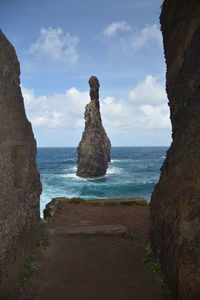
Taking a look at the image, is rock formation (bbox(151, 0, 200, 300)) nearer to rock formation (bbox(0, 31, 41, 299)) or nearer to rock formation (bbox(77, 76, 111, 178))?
rock formation (bbox(0, 31, 41, 299))

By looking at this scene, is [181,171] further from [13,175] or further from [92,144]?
[92,144]

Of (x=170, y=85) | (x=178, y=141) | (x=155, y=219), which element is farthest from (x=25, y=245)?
(x=170, y=85)

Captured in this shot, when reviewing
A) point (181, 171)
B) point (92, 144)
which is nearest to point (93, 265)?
point (181, 171)

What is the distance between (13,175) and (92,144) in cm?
4500

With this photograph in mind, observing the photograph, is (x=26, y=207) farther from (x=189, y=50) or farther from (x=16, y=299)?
(x=189, y=50)

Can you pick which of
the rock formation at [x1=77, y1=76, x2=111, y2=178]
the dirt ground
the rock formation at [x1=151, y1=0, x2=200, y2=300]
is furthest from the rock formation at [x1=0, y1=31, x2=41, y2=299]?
the rock formation at [x1=77, y1=76, x2=111, y2=178]

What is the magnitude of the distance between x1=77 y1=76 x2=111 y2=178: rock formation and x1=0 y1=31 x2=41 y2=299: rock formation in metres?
42.5

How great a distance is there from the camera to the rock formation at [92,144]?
50.7 m

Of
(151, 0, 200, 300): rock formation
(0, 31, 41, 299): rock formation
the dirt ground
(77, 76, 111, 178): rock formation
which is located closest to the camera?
(151, 0, 200, 300): rock formation

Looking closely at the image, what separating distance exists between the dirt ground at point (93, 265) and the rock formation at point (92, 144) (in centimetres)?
3820

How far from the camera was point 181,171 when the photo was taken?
6598 millimetres

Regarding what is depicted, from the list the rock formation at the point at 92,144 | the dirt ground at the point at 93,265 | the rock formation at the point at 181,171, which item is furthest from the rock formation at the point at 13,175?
the rock formation at the point at 92,144

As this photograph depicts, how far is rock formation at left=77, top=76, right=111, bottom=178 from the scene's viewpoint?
50.7m

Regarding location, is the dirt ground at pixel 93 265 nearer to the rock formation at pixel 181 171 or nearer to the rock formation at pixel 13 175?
the rock formation at pixel 13 175
